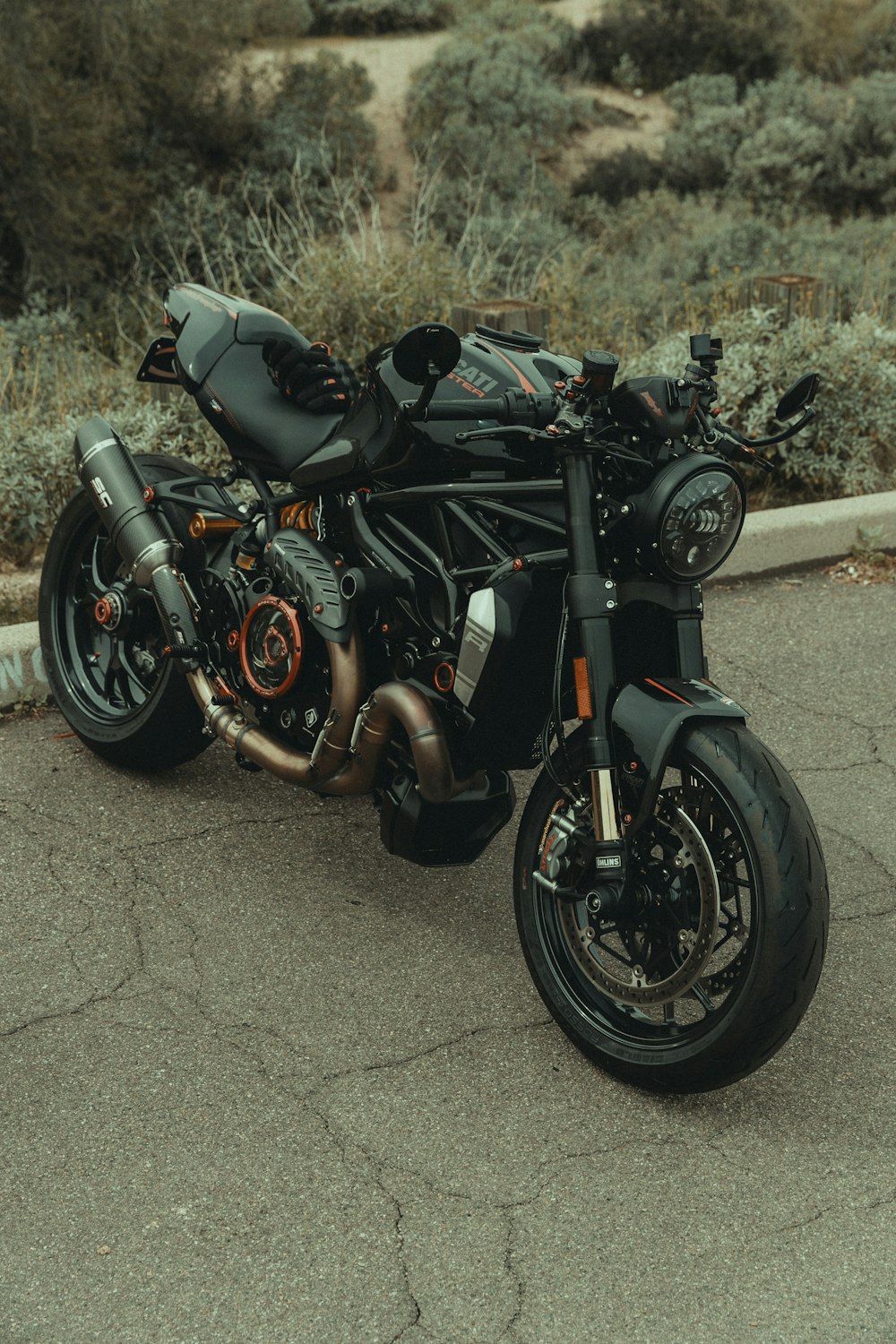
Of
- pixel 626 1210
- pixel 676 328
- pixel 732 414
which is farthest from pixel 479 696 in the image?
pixel 676 328

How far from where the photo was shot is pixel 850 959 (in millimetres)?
3590

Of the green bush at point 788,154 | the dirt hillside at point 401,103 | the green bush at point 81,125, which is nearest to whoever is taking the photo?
the green bush at point 81,125

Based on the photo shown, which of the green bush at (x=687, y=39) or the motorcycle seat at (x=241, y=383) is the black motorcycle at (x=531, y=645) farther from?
the green bush at (x=687, y=39)

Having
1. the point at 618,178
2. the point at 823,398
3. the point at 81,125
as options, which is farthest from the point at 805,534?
the point at 618,178

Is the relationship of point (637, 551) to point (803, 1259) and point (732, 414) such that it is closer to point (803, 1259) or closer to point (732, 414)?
point (803, 1259)

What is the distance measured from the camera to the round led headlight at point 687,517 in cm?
286

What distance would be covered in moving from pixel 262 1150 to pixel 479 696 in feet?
3.46

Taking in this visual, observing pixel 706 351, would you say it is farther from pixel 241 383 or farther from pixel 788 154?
pixel 788 154

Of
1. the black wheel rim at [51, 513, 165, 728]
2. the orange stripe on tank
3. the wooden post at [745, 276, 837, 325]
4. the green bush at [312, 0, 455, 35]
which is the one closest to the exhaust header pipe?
the black wheel rim at [51, 513, 165, 728]

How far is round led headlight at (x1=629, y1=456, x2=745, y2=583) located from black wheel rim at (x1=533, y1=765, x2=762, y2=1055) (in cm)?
42

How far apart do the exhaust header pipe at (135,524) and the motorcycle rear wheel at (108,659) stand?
0.14 m

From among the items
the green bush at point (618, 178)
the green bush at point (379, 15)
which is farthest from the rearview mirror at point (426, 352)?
the green bush at point (379, 15)

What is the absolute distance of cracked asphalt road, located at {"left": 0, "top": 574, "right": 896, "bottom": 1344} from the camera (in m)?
2.58

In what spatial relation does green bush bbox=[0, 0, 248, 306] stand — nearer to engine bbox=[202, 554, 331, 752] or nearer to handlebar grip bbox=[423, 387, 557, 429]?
engine bbox=[202, 554, 331, 752]
